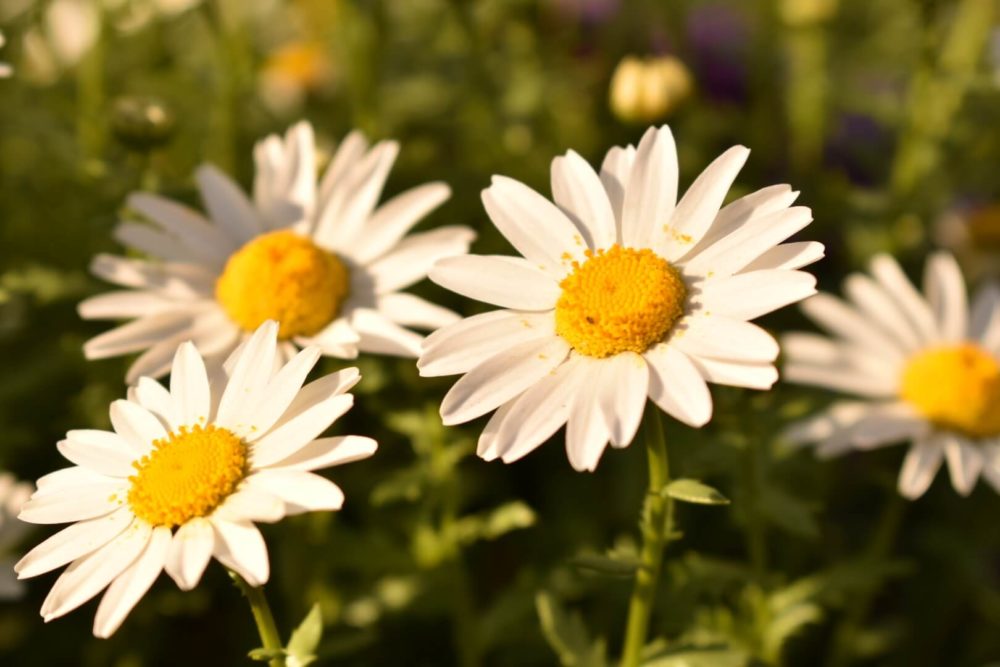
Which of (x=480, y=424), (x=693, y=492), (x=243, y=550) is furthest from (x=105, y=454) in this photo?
(x=480, y=424)

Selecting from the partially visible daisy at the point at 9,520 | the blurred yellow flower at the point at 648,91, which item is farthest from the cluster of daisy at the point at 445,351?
the blurred yellow flower at the point at 648,91

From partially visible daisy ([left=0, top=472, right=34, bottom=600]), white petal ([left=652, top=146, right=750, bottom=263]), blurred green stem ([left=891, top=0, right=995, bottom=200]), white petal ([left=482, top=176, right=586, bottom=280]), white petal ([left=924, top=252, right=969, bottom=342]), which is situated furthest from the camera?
blurred green stem ([left=891, top=0, right=995, bottom=200])

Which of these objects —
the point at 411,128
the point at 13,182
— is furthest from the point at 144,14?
the point at 411,128

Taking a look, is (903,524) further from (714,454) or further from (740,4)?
(740,4)

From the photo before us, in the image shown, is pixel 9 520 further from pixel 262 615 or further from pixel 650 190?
pixel 650 190

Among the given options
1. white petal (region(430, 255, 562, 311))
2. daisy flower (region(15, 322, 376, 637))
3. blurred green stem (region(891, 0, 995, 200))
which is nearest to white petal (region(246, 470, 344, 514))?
daisy flower (region(15, 322, 376, 637))

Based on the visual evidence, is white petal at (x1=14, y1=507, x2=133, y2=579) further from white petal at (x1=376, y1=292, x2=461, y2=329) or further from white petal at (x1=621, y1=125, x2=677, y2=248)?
white petal at (x1=621, y1=125, x2=677, y2=248)

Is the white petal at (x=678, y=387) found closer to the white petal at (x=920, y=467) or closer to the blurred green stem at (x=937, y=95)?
the white petal at (x=920, y=467)
